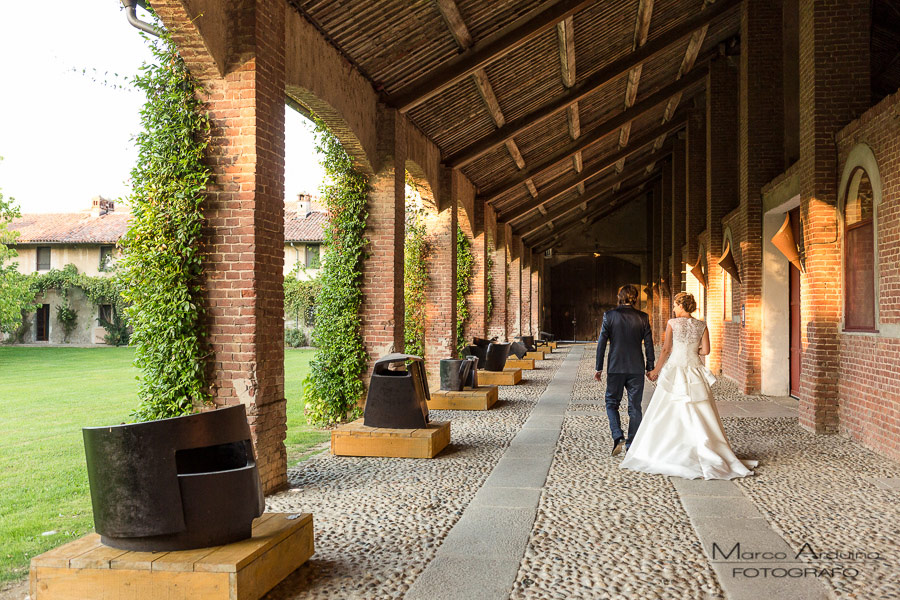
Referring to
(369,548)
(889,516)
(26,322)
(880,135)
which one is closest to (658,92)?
(880,135)

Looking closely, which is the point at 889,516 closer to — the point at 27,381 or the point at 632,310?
the point at 632,310

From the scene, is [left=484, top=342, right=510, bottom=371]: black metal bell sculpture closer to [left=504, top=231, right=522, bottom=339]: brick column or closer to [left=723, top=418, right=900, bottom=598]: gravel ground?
[left=723, top=418, right=900, bottom=598]: gravel ground

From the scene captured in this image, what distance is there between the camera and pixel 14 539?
4.28 meters

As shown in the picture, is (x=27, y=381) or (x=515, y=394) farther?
(x=27, y=381)

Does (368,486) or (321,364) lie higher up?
(321,364)

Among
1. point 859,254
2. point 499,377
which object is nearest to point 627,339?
point 859,254

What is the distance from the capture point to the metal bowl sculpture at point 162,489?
2.90 m

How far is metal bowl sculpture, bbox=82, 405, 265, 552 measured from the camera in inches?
114

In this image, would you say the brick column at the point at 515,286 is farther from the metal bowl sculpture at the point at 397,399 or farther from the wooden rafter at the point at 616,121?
the metal bowl sculpture at the point at 397,399

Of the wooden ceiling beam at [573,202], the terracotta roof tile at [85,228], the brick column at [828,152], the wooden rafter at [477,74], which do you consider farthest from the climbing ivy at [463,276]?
the terracotta roof tile at [85,228]

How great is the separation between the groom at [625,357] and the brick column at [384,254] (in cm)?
290

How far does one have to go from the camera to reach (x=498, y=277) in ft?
61.1

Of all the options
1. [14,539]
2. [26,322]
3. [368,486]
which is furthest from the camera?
[26,322]

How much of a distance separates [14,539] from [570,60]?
8808mm
